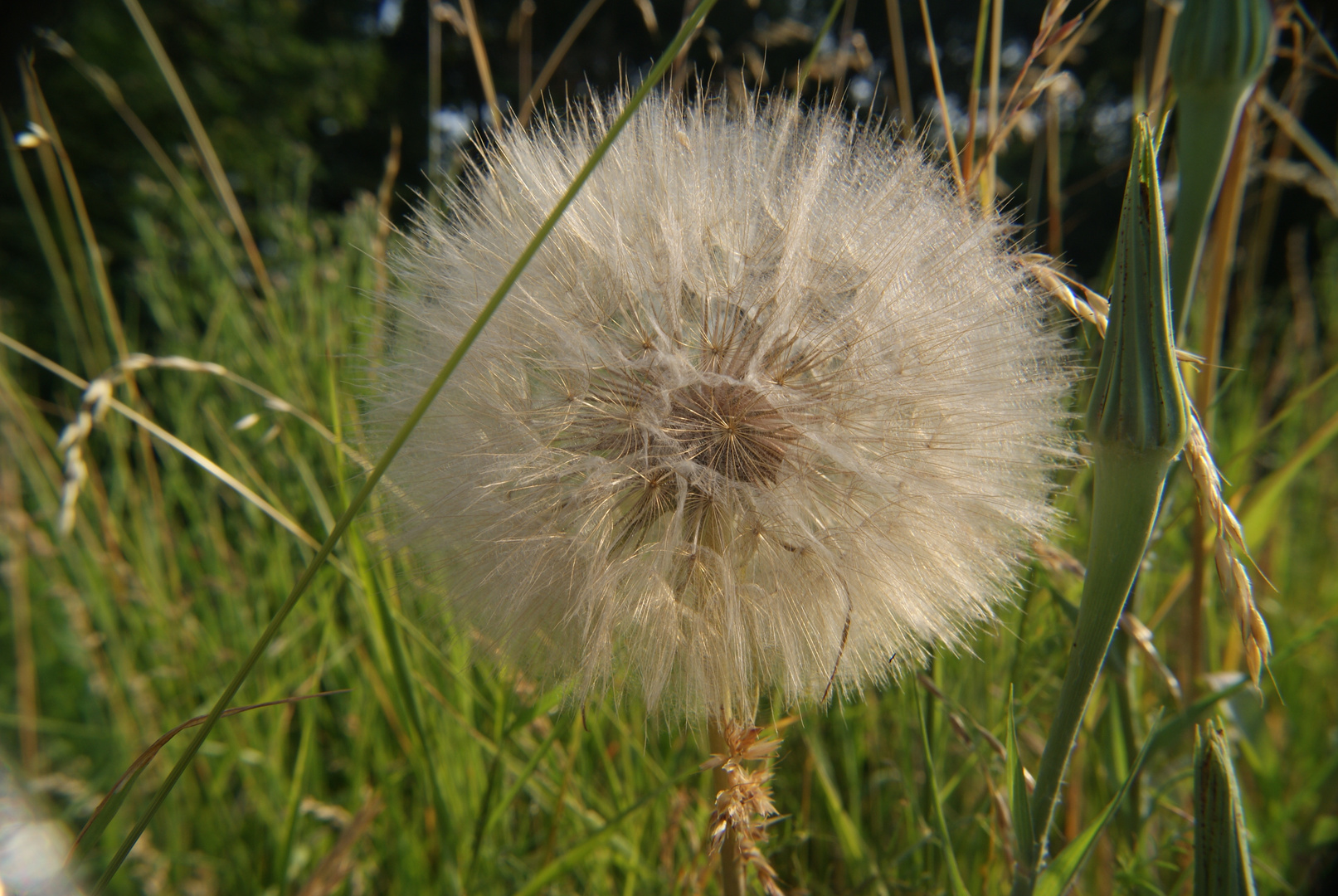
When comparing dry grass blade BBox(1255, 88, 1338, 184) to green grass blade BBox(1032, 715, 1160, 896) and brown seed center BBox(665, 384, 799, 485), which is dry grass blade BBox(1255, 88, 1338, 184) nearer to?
brown seed center BBox(665, 384, 799, 485)

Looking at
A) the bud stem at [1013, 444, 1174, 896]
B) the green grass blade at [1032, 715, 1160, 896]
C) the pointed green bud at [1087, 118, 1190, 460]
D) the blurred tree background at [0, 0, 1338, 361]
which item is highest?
the blurred tree background at [0, 0, 1338, 361]

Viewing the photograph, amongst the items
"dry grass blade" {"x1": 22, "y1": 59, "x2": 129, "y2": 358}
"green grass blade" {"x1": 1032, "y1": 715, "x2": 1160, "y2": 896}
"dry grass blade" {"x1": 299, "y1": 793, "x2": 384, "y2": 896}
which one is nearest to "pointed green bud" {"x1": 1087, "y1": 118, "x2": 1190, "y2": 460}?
"green grass blade" {"x1": 1032, "y1": 715, "x2": 1160, "y2": 896}

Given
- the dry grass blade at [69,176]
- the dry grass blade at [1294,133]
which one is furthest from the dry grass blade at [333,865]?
Result: the dry grass blade at [1294,133]

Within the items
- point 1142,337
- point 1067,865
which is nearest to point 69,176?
point 1142,337

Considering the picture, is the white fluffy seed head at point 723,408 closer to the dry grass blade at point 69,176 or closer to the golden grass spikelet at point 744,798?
the golden grass spikelet at point 744,798

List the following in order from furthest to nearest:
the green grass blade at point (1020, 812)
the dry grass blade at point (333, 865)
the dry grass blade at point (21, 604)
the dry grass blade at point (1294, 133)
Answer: the dry grass blade at point (21, 604) < the dry grass blade at point (1294, 133) < the green grass blade at point (1020, 812) < the dry grass blade at point (333, 865)

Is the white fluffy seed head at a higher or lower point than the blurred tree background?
lower

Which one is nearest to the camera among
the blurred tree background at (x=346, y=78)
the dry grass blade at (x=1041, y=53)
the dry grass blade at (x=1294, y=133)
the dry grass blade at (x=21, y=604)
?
the dry grass blade at (x=1041, y=53)

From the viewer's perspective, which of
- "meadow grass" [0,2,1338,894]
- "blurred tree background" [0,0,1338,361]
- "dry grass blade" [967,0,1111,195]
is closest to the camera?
"dry grass blade" [967,0,1111,195]
